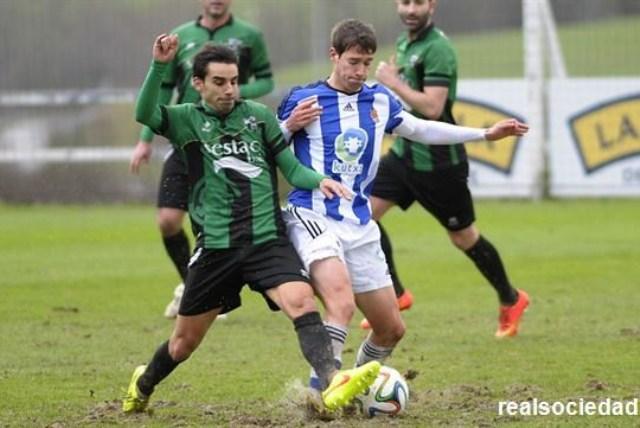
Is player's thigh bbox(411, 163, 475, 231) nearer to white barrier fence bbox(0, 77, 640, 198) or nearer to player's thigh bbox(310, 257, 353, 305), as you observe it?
player's thigh bbox(310, 257, 353, 305)

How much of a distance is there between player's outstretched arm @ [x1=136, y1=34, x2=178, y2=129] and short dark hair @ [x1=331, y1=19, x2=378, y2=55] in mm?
854

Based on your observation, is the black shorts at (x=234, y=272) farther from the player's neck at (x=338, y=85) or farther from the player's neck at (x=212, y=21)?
the player's neck at (x=212, y=21)

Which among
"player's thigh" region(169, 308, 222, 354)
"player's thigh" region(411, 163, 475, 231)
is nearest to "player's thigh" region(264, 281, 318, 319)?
"player's thigh" region(169, 308, 222, 354)

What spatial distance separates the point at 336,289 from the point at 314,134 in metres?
0.90

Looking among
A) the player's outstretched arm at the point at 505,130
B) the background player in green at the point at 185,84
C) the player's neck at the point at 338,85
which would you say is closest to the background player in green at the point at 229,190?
the player's neck at the point at 338,85

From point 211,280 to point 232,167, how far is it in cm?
57

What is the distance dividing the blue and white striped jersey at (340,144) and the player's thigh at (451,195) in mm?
2639

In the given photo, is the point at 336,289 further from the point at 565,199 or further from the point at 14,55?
the point at 14,55

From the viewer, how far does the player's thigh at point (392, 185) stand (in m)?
10.7

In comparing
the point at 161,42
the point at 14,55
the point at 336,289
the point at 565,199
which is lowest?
the point at 565,199

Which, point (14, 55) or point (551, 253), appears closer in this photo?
point (551, 253)

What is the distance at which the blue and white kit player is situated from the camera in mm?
7566

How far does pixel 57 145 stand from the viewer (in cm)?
2169

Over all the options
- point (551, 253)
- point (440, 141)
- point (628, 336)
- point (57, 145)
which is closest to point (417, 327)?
point (628, 336)
